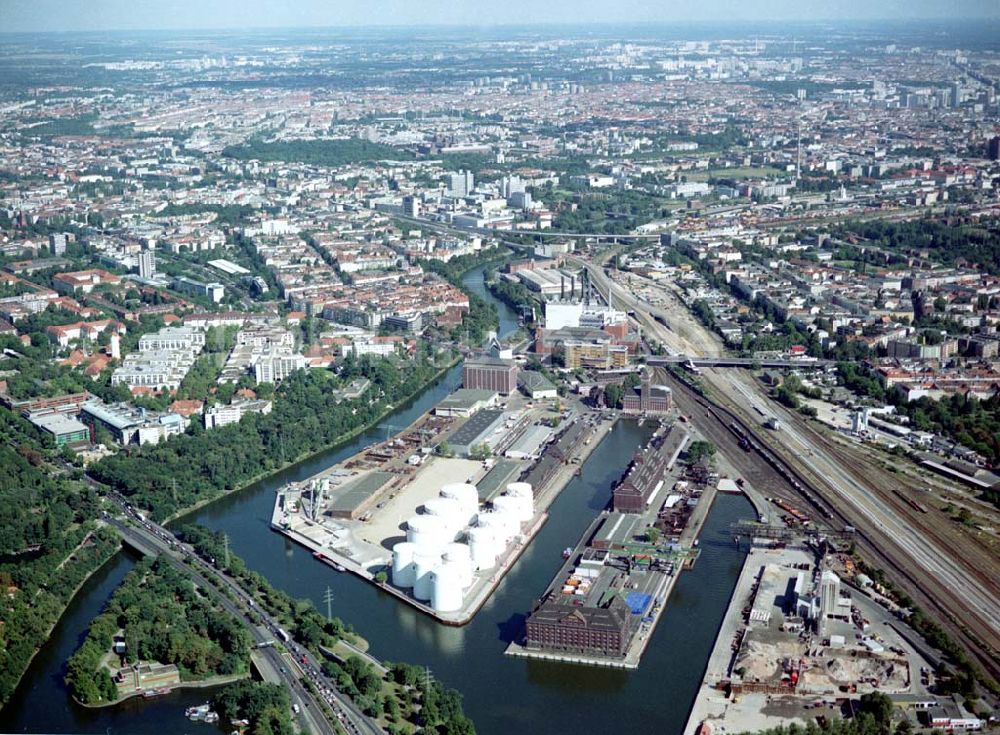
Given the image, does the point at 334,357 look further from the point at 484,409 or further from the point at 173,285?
the point at 173,285

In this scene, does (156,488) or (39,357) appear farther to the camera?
(39,357)

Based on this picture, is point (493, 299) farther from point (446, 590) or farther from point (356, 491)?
point (446, 590)

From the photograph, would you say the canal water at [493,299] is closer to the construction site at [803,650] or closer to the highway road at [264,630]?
the highway road at [264,630]

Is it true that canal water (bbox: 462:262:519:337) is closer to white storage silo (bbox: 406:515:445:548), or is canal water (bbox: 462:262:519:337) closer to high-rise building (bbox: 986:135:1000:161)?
white storage silo (bbox: 406:515:445:548)

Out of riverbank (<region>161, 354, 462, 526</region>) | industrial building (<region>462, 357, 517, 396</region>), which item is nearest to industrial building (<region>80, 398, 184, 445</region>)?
riverbank (<region>161, 354, 462, 526</region>)

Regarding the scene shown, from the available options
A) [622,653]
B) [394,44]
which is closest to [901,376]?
[622,653]
